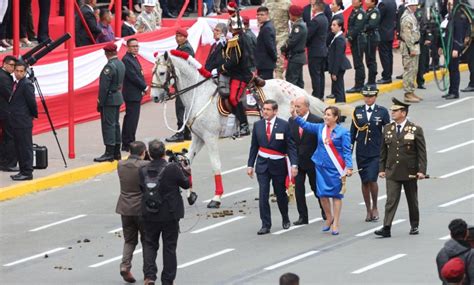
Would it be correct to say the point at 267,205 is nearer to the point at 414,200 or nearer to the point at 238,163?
the point at 414,200

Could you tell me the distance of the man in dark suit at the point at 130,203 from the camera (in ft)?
65.3

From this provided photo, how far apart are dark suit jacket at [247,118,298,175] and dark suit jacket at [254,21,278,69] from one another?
7515 mm

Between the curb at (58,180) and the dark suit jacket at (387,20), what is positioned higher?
the dark suit jacket at (387,20)

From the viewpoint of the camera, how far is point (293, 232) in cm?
2284

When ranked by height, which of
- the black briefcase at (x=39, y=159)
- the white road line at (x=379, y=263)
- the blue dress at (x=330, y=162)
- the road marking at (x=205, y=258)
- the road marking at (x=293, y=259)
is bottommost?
the black briefcase at (x=39, y=159)

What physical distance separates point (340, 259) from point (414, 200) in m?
1.76

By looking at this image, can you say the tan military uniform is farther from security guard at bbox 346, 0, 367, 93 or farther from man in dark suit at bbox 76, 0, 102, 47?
security guard at bbox 346, 0, 367, 93

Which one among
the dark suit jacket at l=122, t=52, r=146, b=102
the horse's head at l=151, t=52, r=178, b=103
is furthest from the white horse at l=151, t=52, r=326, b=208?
the dark suit jacket at l=122, t=52, r=146, b=102

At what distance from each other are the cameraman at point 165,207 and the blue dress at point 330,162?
3.48 meters

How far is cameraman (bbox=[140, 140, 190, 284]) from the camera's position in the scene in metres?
19.3

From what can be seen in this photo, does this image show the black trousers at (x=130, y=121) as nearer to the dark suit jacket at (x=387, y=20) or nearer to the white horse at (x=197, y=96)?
the white horse at (x=197, y=96)

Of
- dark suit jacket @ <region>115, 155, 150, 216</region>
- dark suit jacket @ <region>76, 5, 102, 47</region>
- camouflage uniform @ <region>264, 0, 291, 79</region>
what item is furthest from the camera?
camouflage uniform @ <region>264, 0, 291, 79</region>

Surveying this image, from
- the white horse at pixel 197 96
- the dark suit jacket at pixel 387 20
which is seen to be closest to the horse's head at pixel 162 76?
the white horse at pixel 197 96

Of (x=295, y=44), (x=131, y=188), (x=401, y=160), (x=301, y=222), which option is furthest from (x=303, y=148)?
(x=295, y=44)
